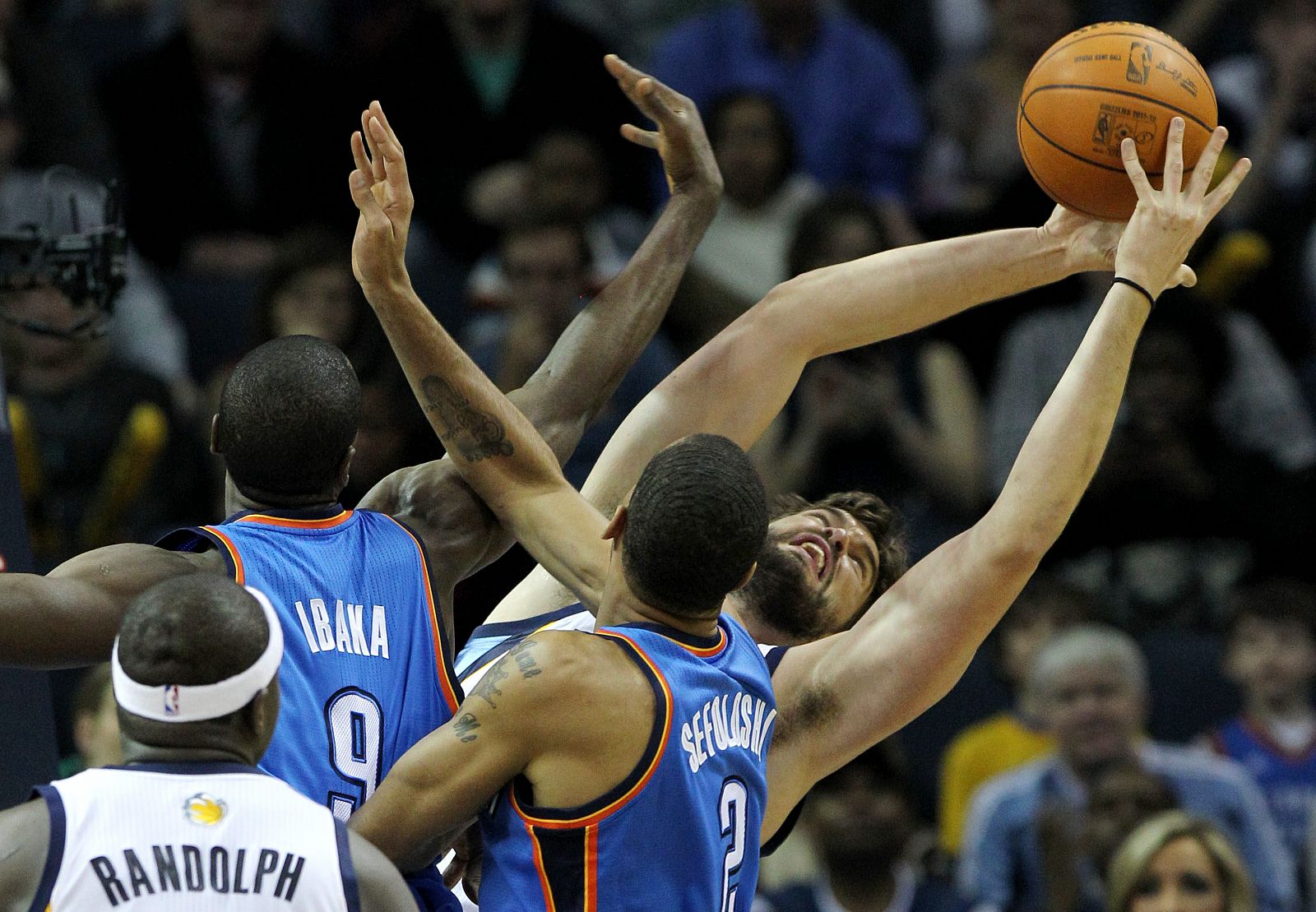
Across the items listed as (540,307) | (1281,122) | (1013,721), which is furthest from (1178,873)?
(1281,122)

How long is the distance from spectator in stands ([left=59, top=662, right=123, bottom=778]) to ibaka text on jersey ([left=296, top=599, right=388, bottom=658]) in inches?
92.3

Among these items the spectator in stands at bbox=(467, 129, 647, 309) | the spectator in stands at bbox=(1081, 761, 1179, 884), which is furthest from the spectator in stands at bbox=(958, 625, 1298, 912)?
the spectator in stands at bbox=(467, 129, 647, 309)

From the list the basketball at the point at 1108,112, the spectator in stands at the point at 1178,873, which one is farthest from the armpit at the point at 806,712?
the spectator in stands at the point at 1178,873

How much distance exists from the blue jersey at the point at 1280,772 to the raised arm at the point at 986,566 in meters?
4.56

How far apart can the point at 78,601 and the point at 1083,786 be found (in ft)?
18.3

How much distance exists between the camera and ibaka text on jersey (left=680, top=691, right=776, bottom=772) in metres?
4.18

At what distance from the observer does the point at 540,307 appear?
872 cm

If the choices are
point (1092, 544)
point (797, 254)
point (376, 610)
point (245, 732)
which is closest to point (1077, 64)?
point (376, 610)

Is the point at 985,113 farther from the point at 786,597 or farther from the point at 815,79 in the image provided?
the point at 786,597

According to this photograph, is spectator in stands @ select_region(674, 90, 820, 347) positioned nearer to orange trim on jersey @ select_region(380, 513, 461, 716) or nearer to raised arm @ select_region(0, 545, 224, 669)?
orange trim on jersey @ select_region(380, 513, 461, 716)

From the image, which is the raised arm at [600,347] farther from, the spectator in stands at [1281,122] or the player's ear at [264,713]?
the spectator in stands at [1281,122]

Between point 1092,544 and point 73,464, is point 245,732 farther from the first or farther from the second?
point 1092,544

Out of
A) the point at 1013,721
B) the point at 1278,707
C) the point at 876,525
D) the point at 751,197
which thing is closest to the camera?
the point at 876,525

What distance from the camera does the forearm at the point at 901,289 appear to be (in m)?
5.54
